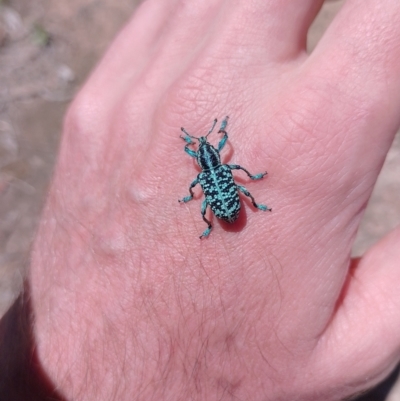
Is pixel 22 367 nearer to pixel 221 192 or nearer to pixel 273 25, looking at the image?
pixel 221 192

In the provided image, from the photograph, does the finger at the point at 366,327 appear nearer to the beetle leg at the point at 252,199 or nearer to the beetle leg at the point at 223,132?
the beetle leg at the point at 252,199

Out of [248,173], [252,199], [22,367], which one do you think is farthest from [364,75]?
[22,367]

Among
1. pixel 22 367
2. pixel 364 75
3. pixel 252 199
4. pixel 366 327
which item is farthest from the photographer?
pixel 22 367

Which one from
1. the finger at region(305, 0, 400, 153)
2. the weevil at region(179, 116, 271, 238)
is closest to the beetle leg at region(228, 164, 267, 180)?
the weevil at region(179, 116, 271, 238)

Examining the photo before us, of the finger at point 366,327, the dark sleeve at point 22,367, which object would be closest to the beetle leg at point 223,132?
the finger at point 366,327

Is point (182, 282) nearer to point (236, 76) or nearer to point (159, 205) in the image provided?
point (159, 205)
